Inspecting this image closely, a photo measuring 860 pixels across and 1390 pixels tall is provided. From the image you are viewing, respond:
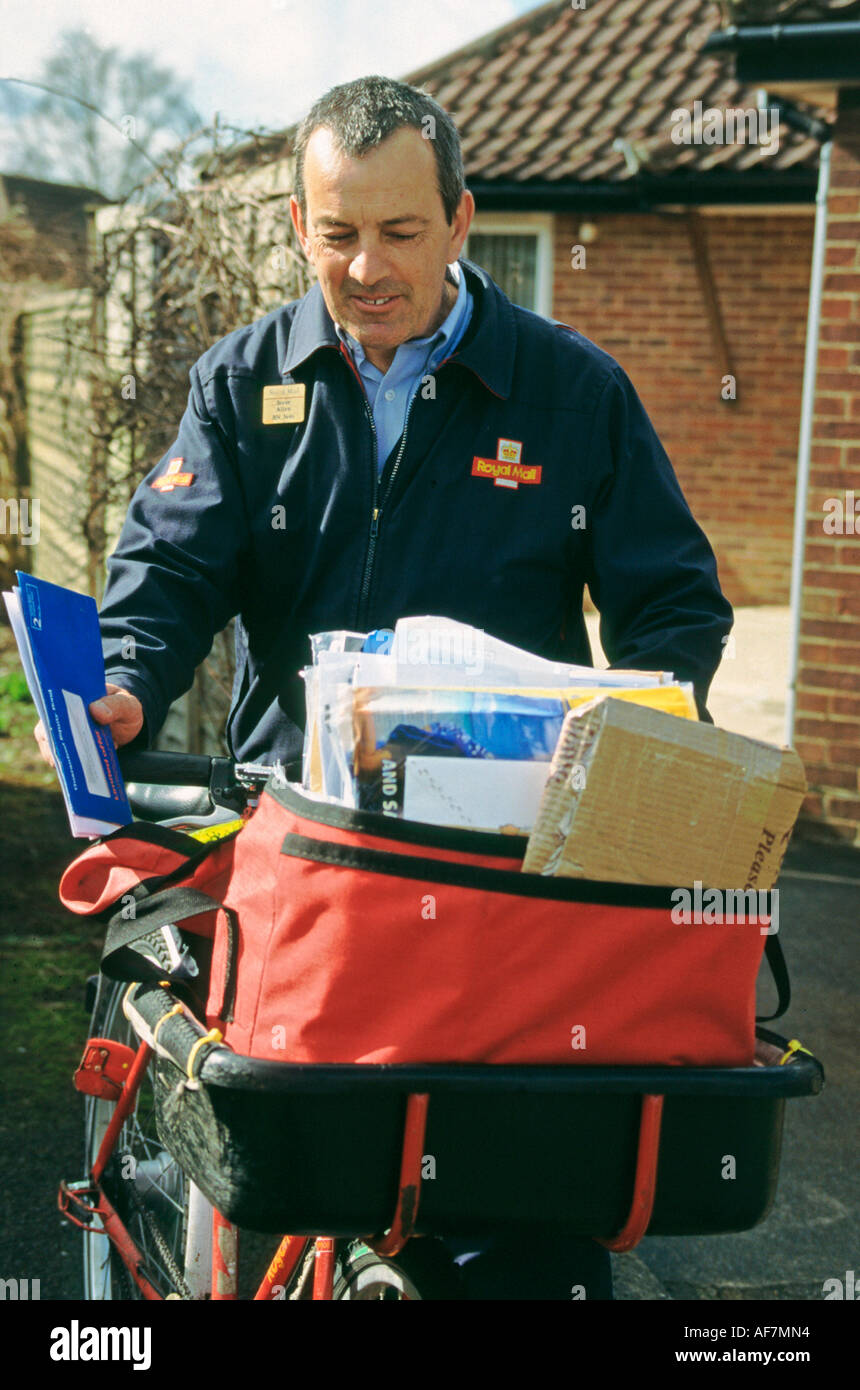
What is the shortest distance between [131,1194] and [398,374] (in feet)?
5.12

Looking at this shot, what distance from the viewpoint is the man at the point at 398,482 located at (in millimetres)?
1973

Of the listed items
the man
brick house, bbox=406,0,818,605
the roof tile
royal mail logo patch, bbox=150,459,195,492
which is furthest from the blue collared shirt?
brick house, bbox=406,0,818,605

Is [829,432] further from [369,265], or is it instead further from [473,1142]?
[473,1142]

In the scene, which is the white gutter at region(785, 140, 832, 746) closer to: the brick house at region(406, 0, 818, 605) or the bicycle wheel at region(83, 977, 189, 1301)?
the bicycle wheel at region(83, 977, 189, 1301)

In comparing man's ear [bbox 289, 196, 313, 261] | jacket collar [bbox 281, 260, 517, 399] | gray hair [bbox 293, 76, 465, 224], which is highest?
gray hair [bbox 293, 76, 465, 224]

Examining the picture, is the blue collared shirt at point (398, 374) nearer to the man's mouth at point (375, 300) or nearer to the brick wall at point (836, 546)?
the man's mouth at point (375, 300)

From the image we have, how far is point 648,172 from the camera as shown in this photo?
9.98 metres

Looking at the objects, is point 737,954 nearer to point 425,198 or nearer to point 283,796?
point 283,796

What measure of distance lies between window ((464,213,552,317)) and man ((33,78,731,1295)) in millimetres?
9381

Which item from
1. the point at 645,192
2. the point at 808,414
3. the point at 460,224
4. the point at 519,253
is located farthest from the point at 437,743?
the point at 519,253

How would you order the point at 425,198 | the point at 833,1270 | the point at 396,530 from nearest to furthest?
the point at 425,198 → the point at 396,530 → the point at 833,1270

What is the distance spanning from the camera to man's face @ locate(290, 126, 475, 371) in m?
1.87
